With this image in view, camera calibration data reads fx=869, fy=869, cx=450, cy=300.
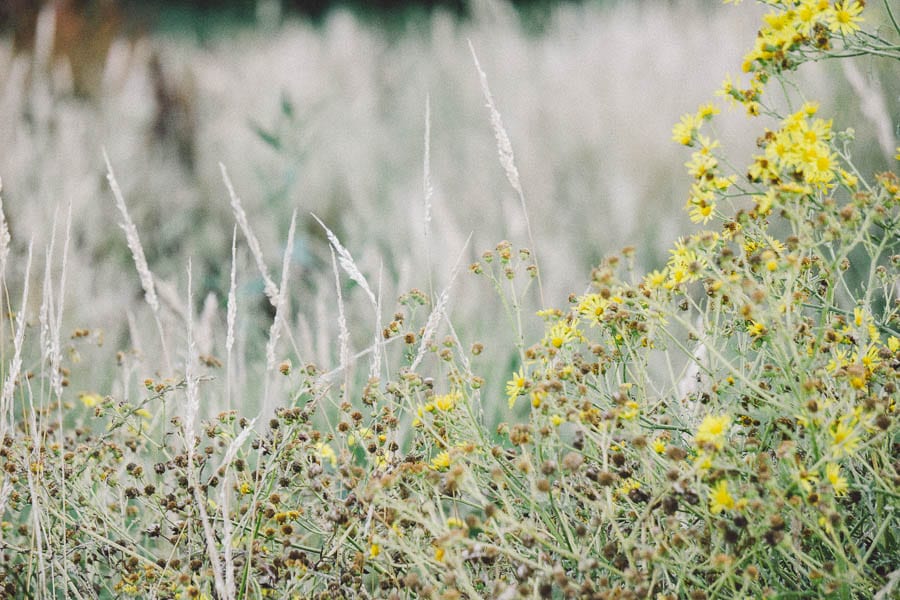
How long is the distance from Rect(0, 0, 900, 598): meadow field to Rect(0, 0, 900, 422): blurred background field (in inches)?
1.0

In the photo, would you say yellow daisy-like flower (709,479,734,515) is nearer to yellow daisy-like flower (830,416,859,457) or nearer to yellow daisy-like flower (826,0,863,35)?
yellow daisy-like flower (830,416,859,457)

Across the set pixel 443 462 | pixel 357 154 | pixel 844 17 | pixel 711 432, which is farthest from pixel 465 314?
pixel 357 154

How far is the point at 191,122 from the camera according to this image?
5.18m

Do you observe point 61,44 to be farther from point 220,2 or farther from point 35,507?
point 220,2

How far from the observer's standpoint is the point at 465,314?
2807 millimetres

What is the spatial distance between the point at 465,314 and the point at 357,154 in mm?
2335

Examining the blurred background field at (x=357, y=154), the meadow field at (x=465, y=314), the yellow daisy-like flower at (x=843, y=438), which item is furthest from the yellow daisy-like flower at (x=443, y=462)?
A: the blurred background field at (x=357, y=154)

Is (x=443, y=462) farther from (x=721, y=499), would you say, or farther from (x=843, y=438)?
(x=843, y=438)

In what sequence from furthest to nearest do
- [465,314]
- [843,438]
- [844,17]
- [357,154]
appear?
[357,154] < [465,314] < [844,17] < [843,438]

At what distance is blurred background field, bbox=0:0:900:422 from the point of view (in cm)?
296

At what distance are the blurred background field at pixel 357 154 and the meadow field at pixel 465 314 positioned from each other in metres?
0.03

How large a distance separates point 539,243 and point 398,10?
7.94 m

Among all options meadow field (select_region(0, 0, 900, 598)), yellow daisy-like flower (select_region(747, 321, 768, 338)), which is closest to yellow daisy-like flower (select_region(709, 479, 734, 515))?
meadow field (select_region(0, 0, 900, 598))

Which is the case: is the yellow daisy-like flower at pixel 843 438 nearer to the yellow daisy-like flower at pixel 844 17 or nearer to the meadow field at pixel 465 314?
the meadow field at pixel 465 314
